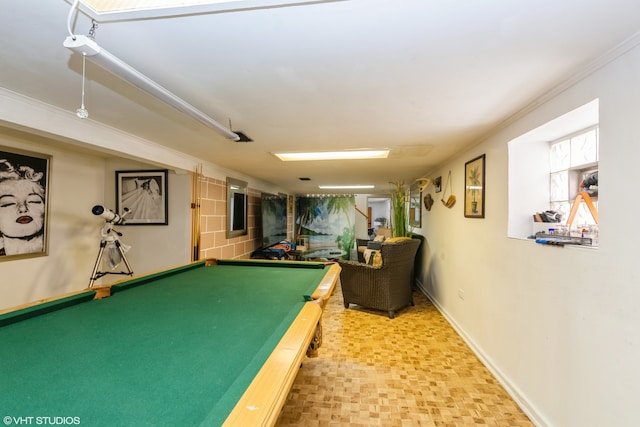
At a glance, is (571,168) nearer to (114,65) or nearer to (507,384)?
(507,384)

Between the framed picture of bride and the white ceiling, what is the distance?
4.45ft

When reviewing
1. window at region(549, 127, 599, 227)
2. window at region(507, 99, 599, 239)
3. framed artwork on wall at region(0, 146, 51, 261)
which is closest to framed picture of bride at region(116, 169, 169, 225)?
framed artwork on wall at region(0, 146, 51, 261)

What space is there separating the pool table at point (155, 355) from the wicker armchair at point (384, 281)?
1901mm

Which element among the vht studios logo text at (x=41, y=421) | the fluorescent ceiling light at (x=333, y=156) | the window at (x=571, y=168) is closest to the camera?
the vht studios logo text at (x=41, y=421)

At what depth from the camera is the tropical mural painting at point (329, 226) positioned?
22.6 feet

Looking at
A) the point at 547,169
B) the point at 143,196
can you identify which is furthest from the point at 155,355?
the point at 143,196

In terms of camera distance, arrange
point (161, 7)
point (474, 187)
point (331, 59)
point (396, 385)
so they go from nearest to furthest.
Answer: point (161, 7) → point (331, 59) → point (396, 385) → point (474, 187)

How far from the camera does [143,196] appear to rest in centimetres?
341

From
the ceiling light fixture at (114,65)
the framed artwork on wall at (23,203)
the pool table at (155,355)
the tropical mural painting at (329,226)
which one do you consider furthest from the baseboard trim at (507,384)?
the framed artwork on wall at (23,203)

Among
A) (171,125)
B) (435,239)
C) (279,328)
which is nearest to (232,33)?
(279,328)

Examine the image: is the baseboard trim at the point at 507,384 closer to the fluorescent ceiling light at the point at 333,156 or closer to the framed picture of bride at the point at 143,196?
Answer: the fluorescent ceiling light at the point at 333,156

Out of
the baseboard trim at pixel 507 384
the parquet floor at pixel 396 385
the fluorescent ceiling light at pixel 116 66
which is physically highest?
the fluorescent ceiling light at pixel 116 66

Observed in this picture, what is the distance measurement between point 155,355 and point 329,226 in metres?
6.08

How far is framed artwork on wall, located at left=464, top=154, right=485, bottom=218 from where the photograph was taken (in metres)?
2.43
